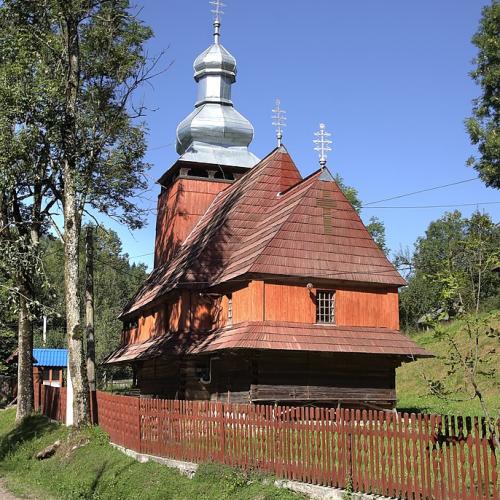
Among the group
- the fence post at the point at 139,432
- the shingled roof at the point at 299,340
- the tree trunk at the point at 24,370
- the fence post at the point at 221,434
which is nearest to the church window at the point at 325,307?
the shingled roof at the point at 299,340

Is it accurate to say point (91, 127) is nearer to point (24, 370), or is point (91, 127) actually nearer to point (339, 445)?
point (24, 370)

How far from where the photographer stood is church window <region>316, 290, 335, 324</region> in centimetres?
2217

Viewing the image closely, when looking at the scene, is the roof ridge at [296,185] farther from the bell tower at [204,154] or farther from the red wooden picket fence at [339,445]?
the red wooden picket fence at [339,445]

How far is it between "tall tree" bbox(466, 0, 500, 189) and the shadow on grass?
2284 cm

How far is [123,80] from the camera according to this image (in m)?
22.5

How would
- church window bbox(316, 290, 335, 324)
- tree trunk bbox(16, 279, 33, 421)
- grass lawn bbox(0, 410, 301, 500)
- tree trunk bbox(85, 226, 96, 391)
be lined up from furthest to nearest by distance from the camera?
tree trunk bbox(85, 226, 96, 391)
tree trunk bbox(16, 279, 33, 421)
church window bbox(316, 290, 335, 324)
grass lawn bbox(0, 410, 301, 500)

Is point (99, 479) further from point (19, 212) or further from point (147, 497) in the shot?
point (19, 212)

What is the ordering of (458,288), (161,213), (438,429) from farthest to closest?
(161,213) < (438,429) < (458,288)

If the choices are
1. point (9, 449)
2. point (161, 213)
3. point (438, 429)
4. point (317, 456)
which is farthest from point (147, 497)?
point (161, 213)

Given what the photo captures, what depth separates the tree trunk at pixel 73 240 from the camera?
1900 centimetres

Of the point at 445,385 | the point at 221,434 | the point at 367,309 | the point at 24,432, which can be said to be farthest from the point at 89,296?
the point at 221,434

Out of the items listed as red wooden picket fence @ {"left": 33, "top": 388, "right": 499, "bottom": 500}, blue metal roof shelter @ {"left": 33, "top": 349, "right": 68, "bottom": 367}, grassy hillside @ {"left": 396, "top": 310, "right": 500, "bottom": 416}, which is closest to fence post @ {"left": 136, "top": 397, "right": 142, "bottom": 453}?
red wooden picket fence @ {"left": 33, "top": 388, "right": 499, "bottom": 500}

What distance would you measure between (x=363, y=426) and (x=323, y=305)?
11.7 m

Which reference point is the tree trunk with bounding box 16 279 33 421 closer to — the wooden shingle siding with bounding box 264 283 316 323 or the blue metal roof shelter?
the wooden shingle siding with bounding box 264 283 316 323
